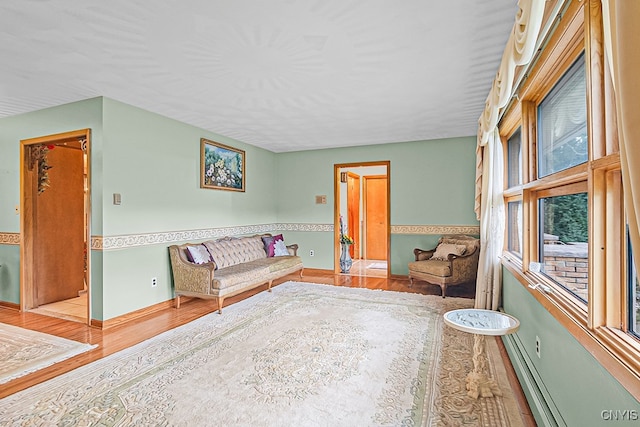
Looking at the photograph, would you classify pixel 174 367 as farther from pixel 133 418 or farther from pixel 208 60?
pixel 208 60

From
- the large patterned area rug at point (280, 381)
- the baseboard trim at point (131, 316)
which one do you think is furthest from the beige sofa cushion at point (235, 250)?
the large patterned area rug at point (280, 381)

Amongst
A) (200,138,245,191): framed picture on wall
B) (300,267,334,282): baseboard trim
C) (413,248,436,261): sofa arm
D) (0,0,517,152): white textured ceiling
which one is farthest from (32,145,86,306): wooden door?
(413,248,436,261): sofa arm

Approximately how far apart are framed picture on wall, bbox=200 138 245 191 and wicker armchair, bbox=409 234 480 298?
126 inches

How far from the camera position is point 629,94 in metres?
0.70

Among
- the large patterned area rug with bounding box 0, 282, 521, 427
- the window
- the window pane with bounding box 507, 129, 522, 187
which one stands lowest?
the large patterned area rug with bounding box 0, 282, 521, 427

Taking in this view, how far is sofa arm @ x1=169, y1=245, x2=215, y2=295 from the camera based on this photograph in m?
3.93

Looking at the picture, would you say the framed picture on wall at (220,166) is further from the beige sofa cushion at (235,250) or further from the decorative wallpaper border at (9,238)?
the decorative wallpaper border at (9,238)

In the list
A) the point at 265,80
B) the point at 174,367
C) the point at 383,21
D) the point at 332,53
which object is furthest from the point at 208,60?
the point at 174,367

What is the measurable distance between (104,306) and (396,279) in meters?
4.32

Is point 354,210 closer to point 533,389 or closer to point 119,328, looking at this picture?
point 119,328

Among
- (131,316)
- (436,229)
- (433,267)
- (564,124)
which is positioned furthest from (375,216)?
(564,124)

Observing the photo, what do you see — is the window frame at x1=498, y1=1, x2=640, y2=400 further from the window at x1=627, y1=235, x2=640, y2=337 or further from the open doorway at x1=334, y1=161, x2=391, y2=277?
the open doorway at x1=334, y1=161, x2=391, y2=277

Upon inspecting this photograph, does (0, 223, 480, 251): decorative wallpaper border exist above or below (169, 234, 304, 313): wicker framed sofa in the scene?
above

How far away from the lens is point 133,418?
1.91 metres
